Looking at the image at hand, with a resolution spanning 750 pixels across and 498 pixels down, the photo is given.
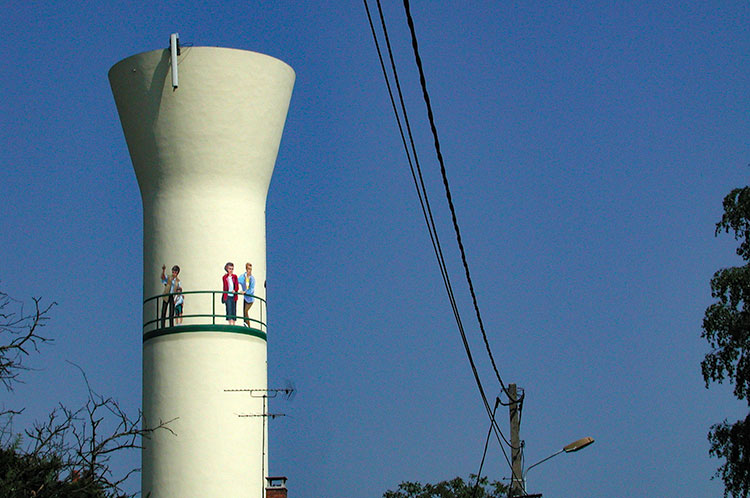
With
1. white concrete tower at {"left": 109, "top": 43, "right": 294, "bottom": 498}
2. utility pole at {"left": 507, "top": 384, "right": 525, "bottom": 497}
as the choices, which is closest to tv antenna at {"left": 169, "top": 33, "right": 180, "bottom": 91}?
white concrete tower at {"left": 109, "top": 43, "right": 294, "bottom": 498}

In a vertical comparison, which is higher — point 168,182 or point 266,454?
point 168,182

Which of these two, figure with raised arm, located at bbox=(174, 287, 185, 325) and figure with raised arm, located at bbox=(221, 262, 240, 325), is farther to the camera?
figure with raised arm, located at bbox=(221, 262, 240, 325)

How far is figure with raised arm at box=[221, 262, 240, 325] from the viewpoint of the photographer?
29844mm

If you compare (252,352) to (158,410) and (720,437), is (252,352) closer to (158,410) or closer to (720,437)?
(158,410)

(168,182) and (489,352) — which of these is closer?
(489,352)

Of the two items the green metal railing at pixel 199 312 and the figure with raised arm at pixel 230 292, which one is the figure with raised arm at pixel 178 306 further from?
the figure with raised arm at pixel 230 292

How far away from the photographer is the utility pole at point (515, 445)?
87.5 ft

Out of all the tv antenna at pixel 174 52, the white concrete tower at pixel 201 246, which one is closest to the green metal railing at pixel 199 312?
the white concrete tower at pixel 201 246

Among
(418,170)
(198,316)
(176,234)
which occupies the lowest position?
(418,170)

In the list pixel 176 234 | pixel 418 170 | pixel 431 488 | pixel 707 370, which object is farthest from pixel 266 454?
pixel 431 488

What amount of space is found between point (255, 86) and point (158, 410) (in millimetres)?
8588

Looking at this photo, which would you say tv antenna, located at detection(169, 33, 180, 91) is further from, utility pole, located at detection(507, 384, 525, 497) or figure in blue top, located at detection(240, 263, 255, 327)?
utility pole, located at detection(507, 384, 525, 497)

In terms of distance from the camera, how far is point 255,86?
100 ft

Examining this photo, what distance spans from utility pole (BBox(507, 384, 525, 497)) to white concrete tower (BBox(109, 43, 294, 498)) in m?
6.39
